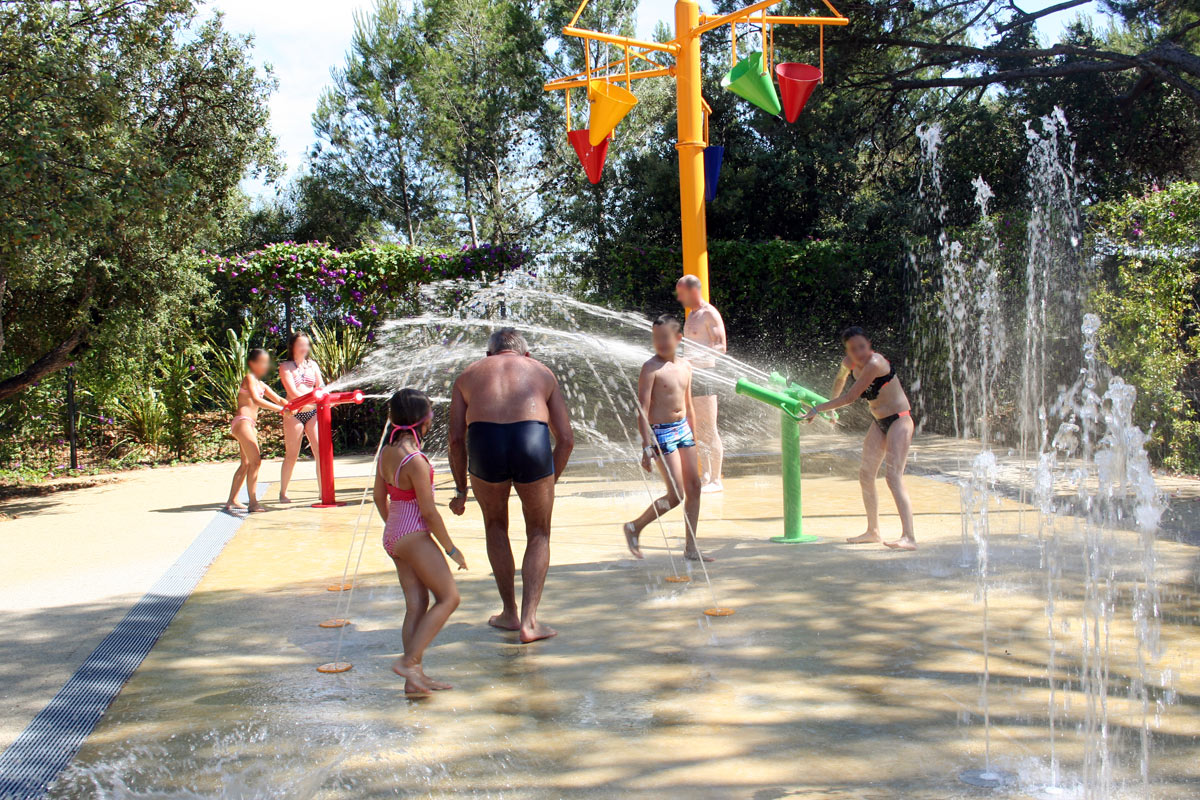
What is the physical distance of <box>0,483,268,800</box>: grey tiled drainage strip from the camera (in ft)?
10.1

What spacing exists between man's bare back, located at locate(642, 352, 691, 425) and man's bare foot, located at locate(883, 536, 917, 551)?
1558 millimetres

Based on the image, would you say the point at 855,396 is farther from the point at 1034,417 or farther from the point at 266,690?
the point at 1034,417

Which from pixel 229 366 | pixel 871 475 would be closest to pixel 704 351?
pixel 871 475

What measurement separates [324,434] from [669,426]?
391 cm

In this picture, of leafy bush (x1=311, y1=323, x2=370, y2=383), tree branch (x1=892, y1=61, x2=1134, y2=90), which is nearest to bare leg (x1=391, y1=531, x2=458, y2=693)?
leafy bush (x1=311, y1=323, x2=370, y2=383)

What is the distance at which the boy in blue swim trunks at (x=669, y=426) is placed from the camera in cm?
577

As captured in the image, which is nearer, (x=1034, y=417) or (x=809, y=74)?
(x=809, y=74)

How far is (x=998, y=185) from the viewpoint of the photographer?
1658 cm

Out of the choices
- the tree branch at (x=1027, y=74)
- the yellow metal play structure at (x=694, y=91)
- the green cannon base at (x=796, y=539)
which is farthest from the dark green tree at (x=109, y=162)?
the tree branch at (x=1027, y=74)

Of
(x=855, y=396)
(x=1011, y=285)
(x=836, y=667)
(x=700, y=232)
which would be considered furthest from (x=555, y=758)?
(x=1011, y=285)

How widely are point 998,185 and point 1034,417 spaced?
6.09 meters

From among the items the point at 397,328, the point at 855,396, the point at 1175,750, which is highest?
the point at 397,328

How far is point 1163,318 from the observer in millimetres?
8711

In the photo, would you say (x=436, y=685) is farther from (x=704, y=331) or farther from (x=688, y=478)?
(x=704, y=331)
